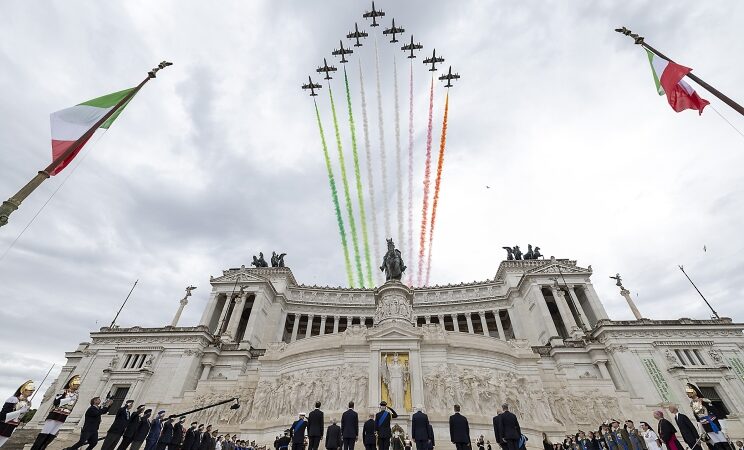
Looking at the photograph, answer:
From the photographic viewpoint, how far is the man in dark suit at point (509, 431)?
1315 cm

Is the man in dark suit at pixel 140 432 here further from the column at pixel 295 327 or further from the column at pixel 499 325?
the column at pixel 499 325

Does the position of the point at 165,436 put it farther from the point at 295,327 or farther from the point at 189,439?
the point at 295,327

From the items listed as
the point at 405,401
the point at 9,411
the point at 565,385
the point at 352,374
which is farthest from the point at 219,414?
the point at 565,385

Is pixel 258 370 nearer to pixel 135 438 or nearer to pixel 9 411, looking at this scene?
pixel 135 438

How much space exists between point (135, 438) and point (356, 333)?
15.6m

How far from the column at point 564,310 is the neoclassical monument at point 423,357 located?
189mm

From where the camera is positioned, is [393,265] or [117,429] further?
[393,265]

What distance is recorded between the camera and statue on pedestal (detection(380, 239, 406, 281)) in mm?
34156

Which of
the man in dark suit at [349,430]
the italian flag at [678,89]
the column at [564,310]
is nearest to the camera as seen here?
the man in dark suit at [349,430]

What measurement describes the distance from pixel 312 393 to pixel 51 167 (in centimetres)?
1959

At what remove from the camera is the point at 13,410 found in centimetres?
1068

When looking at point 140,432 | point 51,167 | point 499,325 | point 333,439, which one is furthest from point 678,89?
point 499,325

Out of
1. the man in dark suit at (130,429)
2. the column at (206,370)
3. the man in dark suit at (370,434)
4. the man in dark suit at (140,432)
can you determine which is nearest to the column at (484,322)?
the column at (206,370)

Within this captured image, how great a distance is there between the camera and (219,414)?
87.8 ft
